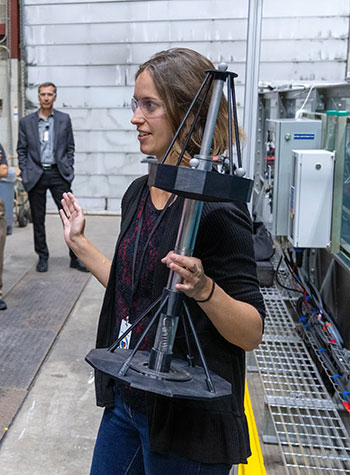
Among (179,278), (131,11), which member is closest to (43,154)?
(131,11)

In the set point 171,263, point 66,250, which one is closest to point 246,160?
point 171,263

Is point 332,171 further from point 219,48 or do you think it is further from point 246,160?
point 219,48

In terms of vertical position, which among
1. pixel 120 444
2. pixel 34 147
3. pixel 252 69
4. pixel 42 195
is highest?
pixel 252 69

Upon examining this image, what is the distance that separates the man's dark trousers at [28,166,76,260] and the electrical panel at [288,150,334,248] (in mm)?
3083

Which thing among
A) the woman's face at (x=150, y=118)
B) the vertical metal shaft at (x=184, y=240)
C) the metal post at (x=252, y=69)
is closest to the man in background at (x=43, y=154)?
the metal post at (x=252, y=69)

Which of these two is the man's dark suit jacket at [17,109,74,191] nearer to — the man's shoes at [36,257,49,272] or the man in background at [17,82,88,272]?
the man in background at [17,82,88,272]

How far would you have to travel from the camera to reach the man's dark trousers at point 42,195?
6.23m

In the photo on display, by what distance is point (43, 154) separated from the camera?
6.20 m

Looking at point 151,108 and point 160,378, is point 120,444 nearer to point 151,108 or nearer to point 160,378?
point 160,378

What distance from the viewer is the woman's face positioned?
4.60 ft

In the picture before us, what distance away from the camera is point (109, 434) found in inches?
61.2

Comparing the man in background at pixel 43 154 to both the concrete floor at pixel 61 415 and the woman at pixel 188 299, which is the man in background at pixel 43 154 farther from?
the woman at pixel 188 299

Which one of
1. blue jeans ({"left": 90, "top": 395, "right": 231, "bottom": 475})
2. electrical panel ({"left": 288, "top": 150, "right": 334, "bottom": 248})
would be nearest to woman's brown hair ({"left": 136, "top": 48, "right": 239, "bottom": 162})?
blue jeans ({"left": 90, "top": 395, "right": 231, "bottom": 475})

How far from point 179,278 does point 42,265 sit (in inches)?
210
